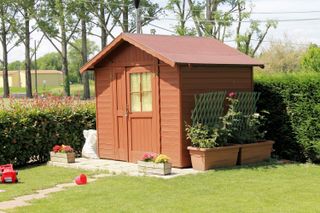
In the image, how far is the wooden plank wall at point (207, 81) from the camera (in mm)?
10406

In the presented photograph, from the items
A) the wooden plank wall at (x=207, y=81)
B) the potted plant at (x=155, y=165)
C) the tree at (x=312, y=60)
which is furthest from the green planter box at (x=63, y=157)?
the tree at (x=312, y=60)

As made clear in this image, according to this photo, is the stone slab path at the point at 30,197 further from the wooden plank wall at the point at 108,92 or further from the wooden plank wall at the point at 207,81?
the wooden plank wall at the point at 108,92

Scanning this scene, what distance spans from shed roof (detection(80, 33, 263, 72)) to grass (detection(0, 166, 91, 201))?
9.09 feet

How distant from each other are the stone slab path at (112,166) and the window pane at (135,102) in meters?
1.22

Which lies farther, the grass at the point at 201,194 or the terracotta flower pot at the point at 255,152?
the terracotta flower pot at the point at 255,152

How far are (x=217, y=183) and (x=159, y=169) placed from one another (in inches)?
53.7

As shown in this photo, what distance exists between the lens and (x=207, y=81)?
1081 centimetres

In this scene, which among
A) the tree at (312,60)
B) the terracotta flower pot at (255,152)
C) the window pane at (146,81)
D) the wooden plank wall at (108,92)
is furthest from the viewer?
the tree at (312,60)

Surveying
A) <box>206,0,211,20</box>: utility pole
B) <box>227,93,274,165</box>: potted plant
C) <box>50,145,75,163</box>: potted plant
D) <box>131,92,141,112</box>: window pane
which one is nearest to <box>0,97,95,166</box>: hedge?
<box>50,145,75,163</box>: potted plant

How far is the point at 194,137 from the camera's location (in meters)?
10.1

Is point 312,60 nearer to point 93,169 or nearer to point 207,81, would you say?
point 207,81

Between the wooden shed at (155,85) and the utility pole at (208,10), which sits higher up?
the utility pole at (208,10)

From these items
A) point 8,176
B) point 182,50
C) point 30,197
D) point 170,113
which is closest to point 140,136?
point 170,113

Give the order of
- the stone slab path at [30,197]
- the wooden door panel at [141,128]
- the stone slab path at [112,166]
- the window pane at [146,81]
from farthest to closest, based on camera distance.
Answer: the window pane at [146,81]
the wooden door panel at [141,128]
the stone slab path at [112,166]
the stone slab path at [30,197]
